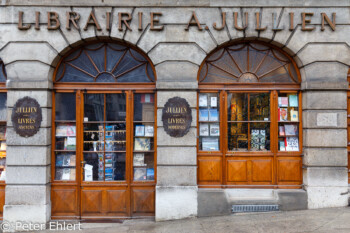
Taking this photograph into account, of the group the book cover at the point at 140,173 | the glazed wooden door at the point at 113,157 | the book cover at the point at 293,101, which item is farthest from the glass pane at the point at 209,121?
the book cover at the point at 293,101

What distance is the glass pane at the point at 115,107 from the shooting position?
7.64 m

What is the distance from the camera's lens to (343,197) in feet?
24.1

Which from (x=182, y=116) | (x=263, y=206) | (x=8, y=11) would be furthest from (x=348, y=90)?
(x=8, y=11)

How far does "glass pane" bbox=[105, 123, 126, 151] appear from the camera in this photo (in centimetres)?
765

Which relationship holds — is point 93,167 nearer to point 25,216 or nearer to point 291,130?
point 25,216

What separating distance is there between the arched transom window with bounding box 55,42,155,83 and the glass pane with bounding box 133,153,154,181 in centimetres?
205

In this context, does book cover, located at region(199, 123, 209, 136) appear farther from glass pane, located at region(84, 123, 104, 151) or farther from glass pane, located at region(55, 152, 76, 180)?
glass pane, located at region(55, 152, 76, 180)

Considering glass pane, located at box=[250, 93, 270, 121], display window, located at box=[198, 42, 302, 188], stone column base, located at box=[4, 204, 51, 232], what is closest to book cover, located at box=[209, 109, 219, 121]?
display window, located at box=[198, 42, 302, 188]

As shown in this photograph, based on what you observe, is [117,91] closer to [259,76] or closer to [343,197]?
[259,76]

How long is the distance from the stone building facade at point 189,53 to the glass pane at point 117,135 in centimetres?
104

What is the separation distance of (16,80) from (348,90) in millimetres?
8880

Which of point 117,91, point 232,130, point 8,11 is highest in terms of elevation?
point 8,11

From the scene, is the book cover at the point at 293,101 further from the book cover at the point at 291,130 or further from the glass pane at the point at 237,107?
the glass pane at the point at 237,107

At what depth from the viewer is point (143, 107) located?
7680 millimetres
